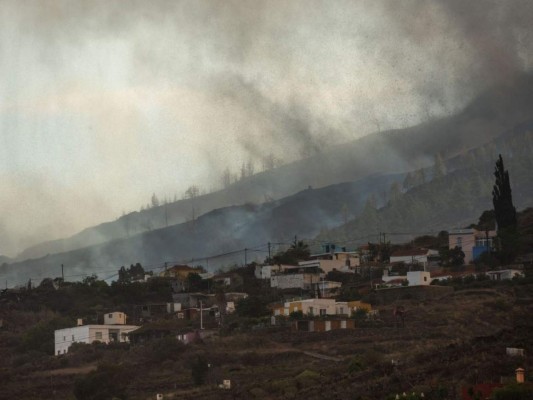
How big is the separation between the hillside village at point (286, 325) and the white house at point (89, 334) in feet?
0.47

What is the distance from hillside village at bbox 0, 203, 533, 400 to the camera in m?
66.6

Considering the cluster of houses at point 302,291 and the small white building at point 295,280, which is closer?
the cluster of houses at point 302,291

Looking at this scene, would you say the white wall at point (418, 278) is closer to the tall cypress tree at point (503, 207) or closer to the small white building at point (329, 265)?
the tall cypress tree at point (503, 207)

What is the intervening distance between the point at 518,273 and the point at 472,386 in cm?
5666

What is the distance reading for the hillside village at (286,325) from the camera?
6656 cm

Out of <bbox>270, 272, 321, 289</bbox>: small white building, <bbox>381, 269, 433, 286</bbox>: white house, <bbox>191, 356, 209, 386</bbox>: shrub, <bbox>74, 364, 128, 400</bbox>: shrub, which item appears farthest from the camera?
<bbox>270, 272, 321, 289</bbox>: small white building

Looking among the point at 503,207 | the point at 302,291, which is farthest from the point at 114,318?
the point at 503,207

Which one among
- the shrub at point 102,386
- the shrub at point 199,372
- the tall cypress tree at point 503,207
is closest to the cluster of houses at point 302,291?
the tall cypress tree at point 503,207

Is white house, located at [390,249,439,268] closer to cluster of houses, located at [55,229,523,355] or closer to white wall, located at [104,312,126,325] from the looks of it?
cluster of houses, located at [55,229,523,355]

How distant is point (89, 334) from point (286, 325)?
18438mm

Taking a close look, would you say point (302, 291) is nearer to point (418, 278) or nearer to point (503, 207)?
point (418, 278)

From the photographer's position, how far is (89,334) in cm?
10388

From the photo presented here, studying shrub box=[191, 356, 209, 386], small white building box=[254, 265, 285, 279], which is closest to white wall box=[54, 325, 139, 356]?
shrub box=[191, 356, 209, 386]

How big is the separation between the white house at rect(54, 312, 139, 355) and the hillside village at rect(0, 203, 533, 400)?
142mm
